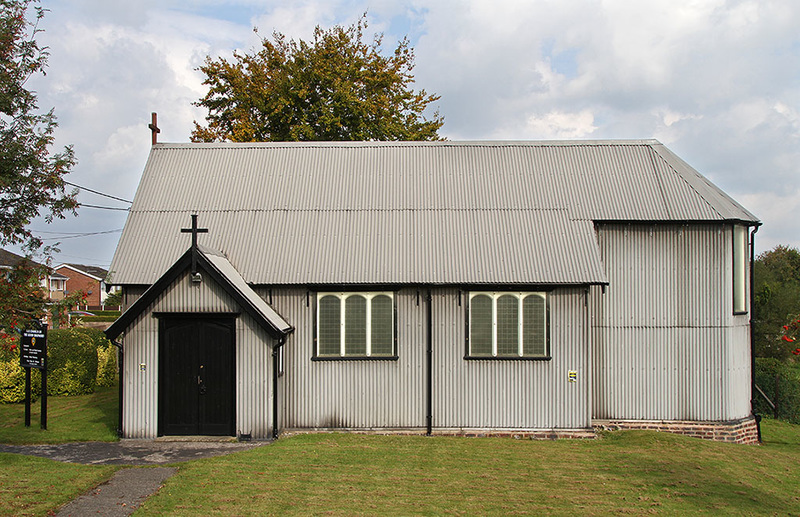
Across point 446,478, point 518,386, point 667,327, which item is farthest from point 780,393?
point 446,478

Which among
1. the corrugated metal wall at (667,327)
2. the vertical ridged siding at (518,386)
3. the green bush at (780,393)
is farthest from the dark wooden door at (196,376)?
the green bush at (780,393)

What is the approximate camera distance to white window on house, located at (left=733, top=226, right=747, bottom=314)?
51.1 feet

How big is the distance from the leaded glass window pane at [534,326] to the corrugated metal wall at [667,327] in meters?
1.90

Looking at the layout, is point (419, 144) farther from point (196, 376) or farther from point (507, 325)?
point (196, 376)

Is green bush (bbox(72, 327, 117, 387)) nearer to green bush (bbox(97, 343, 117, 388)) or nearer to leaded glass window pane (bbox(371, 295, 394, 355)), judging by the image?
green bush (bbox(97, 343, 117, 388))

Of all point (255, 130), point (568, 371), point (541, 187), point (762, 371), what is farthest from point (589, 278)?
point (255, 130)

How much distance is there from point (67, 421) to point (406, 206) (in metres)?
10.6

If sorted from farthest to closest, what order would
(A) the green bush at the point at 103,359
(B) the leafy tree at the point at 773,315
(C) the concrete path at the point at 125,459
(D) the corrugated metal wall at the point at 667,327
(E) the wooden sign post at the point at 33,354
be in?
(B) the leafy tree at the point at 773,315 < (A) the green bush at the point at 103,359 < (D) the corrugated metal wall at the point at 667,327 < (E) the wooden sign post at the point at 33,354 < (C) the concrete path at the point at 125,459

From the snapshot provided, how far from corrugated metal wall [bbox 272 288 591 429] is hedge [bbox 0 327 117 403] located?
9778mm

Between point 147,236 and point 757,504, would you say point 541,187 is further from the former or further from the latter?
point 147,236

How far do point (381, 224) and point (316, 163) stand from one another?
3418 millimetres

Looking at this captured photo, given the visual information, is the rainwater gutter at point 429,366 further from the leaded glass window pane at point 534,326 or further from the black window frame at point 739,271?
the black window frame at point 739,271

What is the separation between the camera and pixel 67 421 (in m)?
15.5

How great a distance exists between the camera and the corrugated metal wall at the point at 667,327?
598 inches
